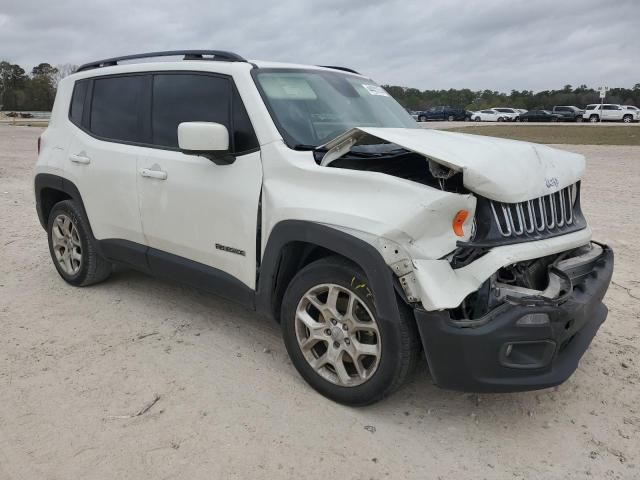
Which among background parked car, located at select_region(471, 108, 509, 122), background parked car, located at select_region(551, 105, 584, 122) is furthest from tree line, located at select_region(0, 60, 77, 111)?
background parked car, located at select_region(551, 105, 584, 122)

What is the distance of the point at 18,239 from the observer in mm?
6914

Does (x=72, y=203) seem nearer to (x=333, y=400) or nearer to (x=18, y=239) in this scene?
(x=18, y=239)

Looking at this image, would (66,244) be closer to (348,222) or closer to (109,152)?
(109,152)

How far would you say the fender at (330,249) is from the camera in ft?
9.09

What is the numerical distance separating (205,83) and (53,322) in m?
2.17

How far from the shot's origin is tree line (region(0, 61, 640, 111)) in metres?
72.4

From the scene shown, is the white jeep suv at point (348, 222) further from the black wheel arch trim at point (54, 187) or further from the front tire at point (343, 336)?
the black wheel arch trim at point (54, 187)

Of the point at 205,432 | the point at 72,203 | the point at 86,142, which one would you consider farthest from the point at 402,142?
the point at 72,203

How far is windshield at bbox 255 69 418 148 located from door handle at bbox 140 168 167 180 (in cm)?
94

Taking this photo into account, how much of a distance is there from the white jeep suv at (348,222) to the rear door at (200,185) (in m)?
0.01

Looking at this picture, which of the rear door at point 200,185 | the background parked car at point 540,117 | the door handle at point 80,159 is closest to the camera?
the rear door at point 200,185

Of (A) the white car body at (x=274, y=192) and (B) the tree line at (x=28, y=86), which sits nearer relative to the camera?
(A) the white car body at (x=274, y=192)

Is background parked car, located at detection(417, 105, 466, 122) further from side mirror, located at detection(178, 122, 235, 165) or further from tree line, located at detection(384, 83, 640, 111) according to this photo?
side mirror, located at detection(178, 122, 235, 165)

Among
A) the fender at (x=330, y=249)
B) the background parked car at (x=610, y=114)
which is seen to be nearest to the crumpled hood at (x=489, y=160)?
the fender at (x=330, y=249)
